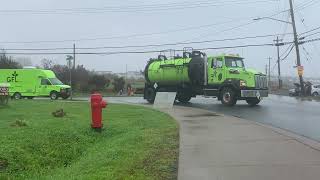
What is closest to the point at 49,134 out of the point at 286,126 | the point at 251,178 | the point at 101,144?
the point at 101,144

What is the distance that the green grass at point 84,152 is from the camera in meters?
9.25

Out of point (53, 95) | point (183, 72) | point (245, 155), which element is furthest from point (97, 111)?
point (53, 95)

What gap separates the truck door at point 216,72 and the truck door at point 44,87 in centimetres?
1837

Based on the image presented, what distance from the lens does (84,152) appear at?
1216cm

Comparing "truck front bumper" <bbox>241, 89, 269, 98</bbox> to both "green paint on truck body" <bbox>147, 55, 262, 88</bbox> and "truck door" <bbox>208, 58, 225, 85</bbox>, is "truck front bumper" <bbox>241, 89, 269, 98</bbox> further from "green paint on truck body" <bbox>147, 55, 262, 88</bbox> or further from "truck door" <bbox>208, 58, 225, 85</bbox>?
"truck door" <bbox>208, 58, 225, 85</bbox>

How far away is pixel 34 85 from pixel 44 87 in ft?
3.26

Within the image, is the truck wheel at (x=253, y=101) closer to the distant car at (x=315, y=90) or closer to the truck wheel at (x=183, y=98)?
the truck wheel at (x=183, y=98)

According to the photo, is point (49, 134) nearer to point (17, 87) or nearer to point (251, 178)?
point (251, 178)

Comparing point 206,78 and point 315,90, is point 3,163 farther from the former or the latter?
point 315,90

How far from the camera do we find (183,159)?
33.8 feet

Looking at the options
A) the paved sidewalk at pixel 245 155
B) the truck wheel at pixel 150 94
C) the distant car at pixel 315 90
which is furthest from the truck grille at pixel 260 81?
the distant car at pixel 315 90

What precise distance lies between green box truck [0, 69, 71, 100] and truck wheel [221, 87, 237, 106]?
18716 millimetres

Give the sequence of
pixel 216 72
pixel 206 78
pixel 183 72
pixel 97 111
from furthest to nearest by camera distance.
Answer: pixel 183 72 → pixel 206 78 → pixel 216 72 → pixel 97 111

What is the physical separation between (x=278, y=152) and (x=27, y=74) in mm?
37927
